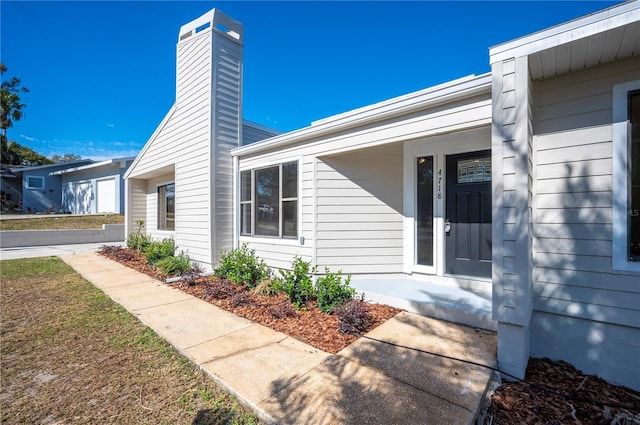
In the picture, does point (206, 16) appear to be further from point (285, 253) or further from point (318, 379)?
point (318, 379)

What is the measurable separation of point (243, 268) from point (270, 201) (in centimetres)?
149

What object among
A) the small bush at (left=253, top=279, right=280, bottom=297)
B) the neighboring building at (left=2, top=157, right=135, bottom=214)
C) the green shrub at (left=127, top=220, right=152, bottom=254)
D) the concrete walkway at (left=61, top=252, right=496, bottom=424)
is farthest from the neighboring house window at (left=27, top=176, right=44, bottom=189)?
the small bush at (left=253, top=279, right=280, bottom=297)

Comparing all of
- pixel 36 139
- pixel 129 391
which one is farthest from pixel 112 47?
pixel 36 139

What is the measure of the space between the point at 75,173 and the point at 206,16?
1969cm

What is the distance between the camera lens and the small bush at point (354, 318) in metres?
3.38

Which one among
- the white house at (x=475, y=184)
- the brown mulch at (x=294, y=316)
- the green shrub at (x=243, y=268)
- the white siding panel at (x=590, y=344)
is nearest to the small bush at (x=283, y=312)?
the brown mulch at (x=294, y=316)

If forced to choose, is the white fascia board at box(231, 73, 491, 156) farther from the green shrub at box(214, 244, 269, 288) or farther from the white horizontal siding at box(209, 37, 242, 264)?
the green shrub at box(214, 244, 269, 288)

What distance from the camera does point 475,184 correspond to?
4418 millimetres

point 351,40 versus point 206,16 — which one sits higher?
point 351,40

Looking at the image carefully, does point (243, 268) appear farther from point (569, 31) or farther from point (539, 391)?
point (569, 31)

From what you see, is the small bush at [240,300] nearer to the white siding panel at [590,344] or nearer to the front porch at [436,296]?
the front porch at [436,296]

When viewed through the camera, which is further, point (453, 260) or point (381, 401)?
point (453, 260)

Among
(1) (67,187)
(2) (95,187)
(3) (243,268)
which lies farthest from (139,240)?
(1) (67,187)

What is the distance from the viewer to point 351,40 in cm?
874
